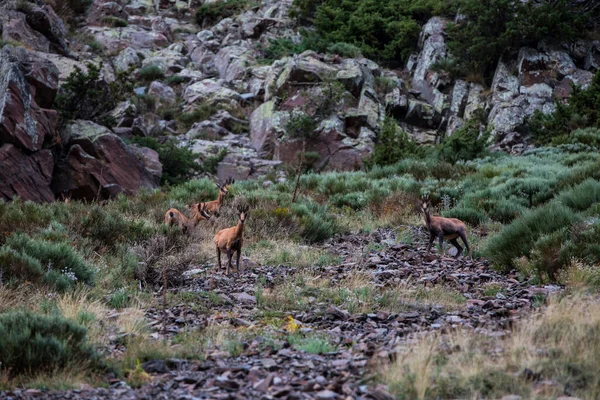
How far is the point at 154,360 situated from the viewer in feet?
15.7

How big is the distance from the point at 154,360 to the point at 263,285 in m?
3.44

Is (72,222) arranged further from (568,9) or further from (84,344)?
(568,9)

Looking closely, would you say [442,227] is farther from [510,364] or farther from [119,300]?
[510,364]

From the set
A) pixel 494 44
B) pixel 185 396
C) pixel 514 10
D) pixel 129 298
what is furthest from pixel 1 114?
pixel 514 10

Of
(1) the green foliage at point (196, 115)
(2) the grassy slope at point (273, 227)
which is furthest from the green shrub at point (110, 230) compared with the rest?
(1) the green foliage at point (196, 115)

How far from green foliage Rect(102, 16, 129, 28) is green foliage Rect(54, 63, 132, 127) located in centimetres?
2057

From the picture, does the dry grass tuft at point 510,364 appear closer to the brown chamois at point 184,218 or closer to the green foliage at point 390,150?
the brown chamois at point 184,218

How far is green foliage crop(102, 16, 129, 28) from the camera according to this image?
41562 millimetres

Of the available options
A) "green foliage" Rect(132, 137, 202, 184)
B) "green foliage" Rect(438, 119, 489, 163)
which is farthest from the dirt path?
"green foliage" Rect(132, 137, 202, 184)

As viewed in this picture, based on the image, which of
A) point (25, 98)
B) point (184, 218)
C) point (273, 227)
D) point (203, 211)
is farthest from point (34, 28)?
point (273, 227)

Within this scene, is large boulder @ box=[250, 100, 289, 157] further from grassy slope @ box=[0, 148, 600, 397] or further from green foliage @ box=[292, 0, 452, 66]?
grassy slope @ box=[0, 148, 600, 397]

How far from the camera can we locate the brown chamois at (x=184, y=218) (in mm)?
12008

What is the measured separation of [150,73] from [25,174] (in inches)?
812

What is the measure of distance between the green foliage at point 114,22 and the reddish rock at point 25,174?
2738 cm
